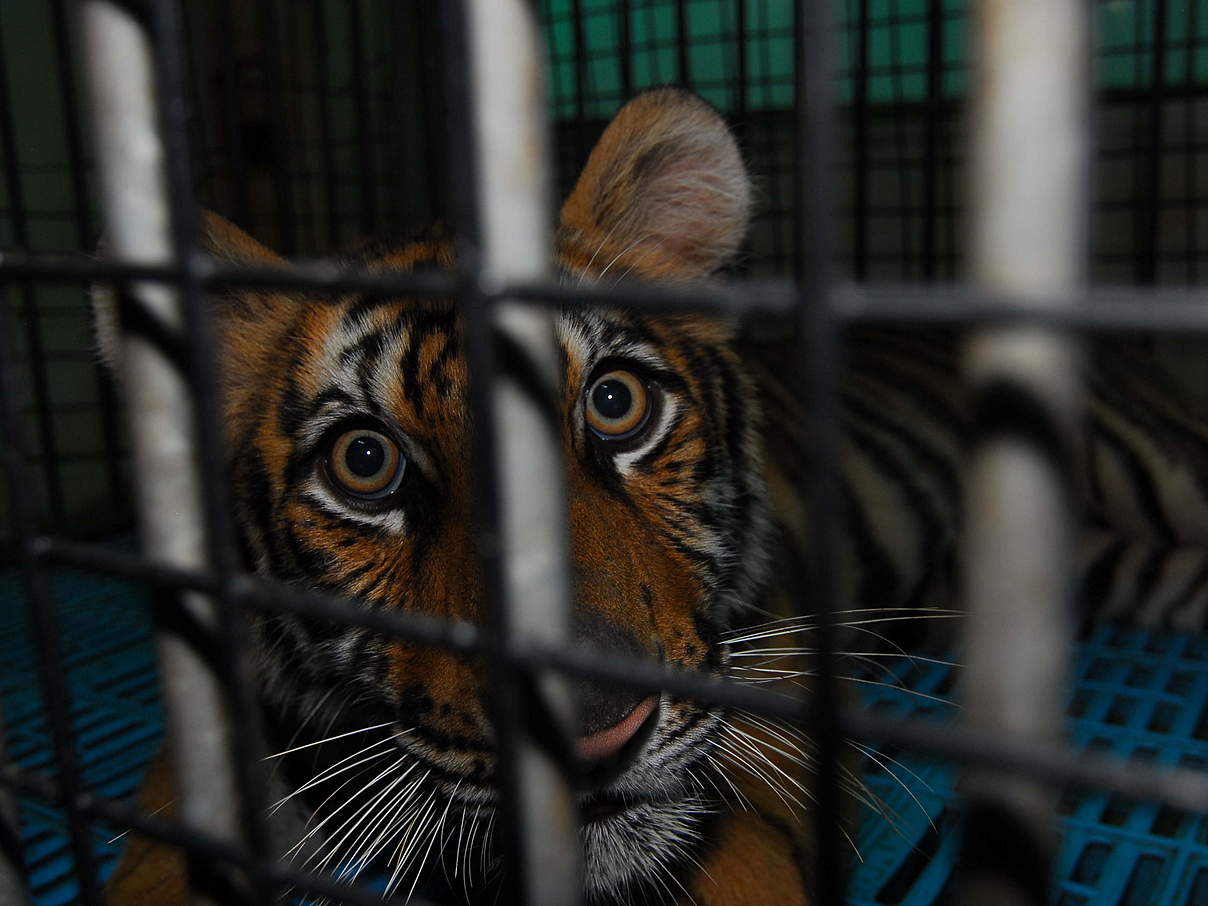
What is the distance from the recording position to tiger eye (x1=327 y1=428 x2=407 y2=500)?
1.03m

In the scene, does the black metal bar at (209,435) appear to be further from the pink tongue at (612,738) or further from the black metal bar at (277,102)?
the black metal bar at (277,102)

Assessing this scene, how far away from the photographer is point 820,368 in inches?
12.5

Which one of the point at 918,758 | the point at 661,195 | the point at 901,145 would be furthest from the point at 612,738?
the point at 901,145

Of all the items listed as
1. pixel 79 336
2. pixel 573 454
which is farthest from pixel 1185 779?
pixel 79 336

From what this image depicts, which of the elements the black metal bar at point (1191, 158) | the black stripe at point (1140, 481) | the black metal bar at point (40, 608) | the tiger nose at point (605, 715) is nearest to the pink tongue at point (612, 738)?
the tiger nose at point (605, 715)

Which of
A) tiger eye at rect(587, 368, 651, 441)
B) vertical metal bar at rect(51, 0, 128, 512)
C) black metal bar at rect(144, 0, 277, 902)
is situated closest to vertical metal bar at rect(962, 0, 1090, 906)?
black metal bar at rect(144, 0, 277, 902)

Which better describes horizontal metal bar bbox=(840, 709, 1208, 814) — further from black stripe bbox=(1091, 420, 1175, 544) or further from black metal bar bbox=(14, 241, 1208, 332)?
black stripe bbox=(1091, 420, 1175, 544)

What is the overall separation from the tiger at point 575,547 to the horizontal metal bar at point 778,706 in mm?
311

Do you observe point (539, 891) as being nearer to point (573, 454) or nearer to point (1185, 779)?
point (1185, 779)

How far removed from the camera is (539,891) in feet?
1.42

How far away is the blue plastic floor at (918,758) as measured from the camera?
1035mm

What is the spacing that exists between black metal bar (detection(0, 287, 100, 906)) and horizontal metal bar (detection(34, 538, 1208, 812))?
0.10 meters

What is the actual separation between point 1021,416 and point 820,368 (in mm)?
61

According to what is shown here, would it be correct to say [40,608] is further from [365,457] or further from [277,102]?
[277,102]
